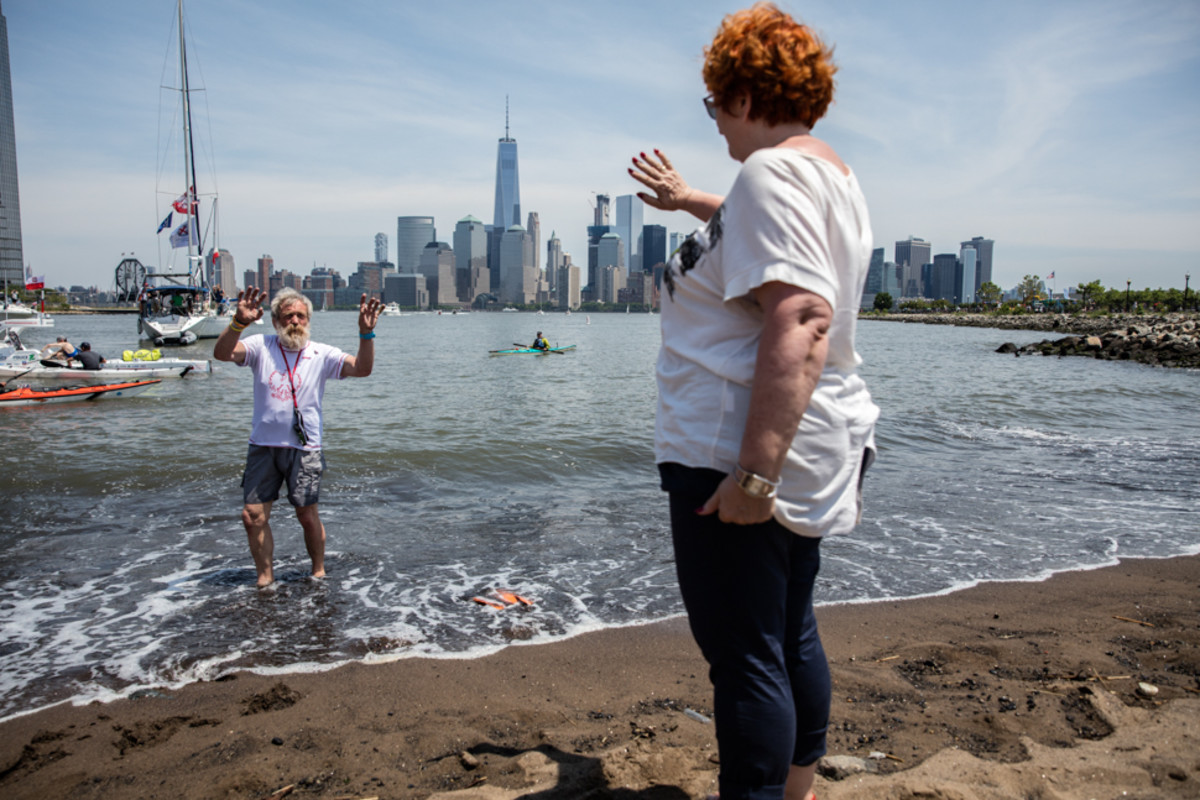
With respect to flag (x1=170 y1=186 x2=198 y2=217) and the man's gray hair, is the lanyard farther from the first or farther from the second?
flag (x1=170 y1=186 x2=198 y2=217)

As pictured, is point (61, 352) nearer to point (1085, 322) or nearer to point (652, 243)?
point (1085, 322)

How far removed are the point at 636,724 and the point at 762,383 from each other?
2.23 meters

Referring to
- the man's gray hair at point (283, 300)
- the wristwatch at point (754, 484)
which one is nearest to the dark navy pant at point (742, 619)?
the wristwatch at point (754, 484)

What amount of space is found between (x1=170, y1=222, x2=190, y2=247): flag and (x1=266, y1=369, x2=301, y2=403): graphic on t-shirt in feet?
154

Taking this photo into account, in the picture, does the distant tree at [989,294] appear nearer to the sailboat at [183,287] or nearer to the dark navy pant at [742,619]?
the sailboat at [183,287]

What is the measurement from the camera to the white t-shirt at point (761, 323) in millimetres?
1552

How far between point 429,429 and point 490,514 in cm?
744

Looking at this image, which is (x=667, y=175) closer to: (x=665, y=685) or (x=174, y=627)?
(x=665, y=685)

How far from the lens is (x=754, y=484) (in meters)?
1.58

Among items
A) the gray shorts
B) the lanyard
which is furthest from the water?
the lanyard

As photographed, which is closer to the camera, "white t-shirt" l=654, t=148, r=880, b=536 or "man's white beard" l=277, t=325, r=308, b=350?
"white t-shirt" l=654, t=148, r=880, b=536

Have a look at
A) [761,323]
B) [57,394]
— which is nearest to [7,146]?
[57,394]

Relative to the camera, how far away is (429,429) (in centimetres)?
1490

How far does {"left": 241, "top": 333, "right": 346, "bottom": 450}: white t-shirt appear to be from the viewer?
488 centimetres
